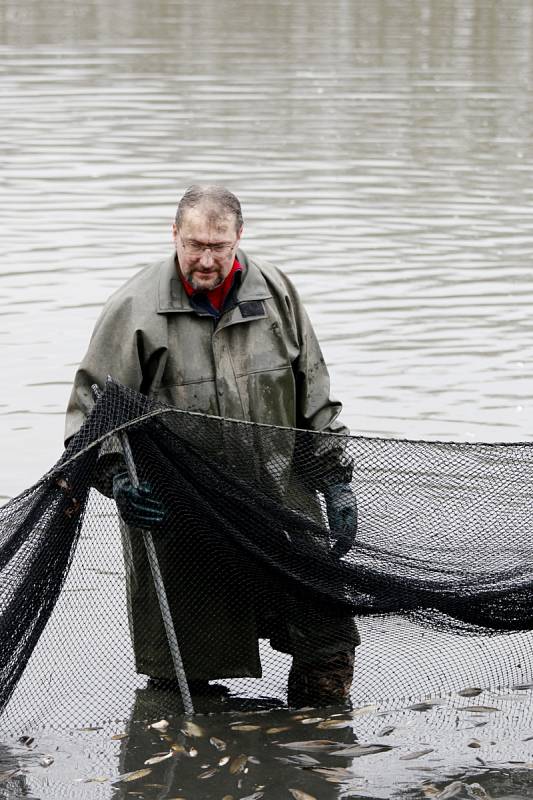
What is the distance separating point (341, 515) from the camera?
5465 millimetres

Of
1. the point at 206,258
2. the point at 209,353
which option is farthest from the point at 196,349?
the point at 206,258

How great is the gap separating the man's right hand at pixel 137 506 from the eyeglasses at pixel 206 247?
0.88 metres

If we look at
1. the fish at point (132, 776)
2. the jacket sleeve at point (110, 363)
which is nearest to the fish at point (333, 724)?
the fish at point (132, 776)

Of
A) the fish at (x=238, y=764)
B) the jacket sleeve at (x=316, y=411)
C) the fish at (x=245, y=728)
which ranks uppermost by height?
the jacket sleeve at (x=316, y=411)

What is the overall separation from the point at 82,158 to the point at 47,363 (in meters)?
9.00

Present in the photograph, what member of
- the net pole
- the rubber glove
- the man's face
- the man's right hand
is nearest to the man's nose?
the man's face

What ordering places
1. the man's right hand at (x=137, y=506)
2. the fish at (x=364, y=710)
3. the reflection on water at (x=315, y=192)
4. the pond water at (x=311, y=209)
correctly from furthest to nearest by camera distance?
the reflection on water at (x=315, y=192), the pond water at (x=311, y=209), the fish at (x=364, y=710), the man's right hand at (x=137, y=506)

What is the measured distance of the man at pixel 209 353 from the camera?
5.28 metres

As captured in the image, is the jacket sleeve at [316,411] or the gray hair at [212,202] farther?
the jacket sleeve at [316,411]

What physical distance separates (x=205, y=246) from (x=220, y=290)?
0.27m

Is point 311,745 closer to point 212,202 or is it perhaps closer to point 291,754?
point 291,754

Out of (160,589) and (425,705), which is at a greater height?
(160,589)

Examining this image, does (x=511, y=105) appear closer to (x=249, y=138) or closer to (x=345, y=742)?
(x=249, y=138)

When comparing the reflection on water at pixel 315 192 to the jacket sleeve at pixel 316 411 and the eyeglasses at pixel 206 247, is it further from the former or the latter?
the eyeglasses at pixel 206 247
